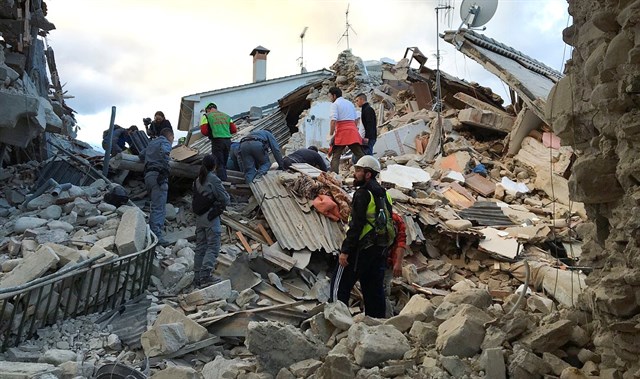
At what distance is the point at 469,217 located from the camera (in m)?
10.4

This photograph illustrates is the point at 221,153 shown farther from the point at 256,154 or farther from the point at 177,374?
the point at 177,374

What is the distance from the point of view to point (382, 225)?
6117mm

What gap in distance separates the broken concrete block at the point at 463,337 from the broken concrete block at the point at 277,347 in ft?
3.31

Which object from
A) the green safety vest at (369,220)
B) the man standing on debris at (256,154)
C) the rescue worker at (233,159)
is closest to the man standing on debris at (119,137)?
the rescue worker at (233,159)

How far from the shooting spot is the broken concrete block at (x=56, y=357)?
5746 millimetres

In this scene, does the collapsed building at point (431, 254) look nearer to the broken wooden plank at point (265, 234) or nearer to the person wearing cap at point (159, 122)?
the broken wooden plank at point (265, 234)

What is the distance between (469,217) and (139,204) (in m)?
5.94

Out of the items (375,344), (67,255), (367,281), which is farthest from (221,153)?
(375,344)

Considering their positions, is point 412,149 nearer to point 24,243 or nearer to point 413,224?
point 413,224

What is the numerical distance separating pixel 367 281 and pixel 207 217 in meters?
2.65

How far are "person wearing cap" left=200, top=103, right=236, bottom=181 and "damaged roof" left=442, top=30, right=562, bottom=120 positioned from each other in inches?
244

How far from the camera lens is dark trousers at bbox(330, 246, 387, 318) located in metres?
6.27

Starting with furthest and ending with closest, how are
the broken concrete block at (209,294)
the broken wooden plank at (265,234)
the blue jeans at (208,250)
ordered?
the broken wooden plank at (265,234), the blue jeans at (208,250), the broken concrete block at (209,294)

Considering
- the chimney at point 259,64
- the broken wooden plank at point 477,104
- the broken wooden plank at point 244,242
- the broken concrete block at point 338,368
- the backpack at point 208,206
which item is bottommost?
the broken concrete block at point 338,368
